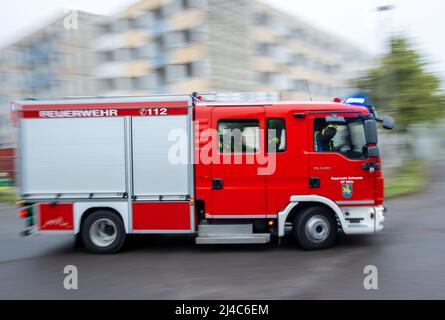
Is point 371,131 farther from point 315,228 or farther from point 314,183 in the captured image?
point 315,228

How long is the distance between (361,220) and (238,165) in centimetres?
230

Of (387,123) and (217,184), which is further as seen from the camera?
(387,123)

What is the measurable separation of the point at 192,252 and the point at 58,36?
35.0 m

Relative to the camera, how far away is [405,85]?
1898 cm

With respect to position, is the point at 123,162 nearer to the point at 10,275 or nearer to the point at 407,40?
the point at 10,275

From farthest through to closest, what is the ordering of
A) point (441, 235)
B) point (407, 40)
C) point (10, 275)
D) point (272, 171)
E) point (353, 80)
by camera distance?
point (353, 80) → point (407, 40) → point (441, 235) → point (272, 171) → point (10, 275)

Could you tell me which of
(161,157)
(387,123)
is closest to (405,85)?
(387,123)

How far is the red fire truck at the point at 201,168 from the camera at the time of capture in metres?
7.39

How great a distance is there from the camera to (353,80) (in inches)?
830

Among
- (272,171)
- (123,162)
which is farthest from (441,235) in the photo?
(123,162)

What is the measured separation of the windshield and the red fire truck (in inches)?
0.7

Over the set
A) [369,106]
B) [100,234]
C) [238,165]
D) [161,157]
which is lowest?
[100,234]

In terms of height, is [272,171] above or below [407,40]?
below

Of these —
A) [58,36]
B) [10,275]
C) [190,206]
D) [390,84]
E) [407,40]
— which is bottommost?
[10,275]
